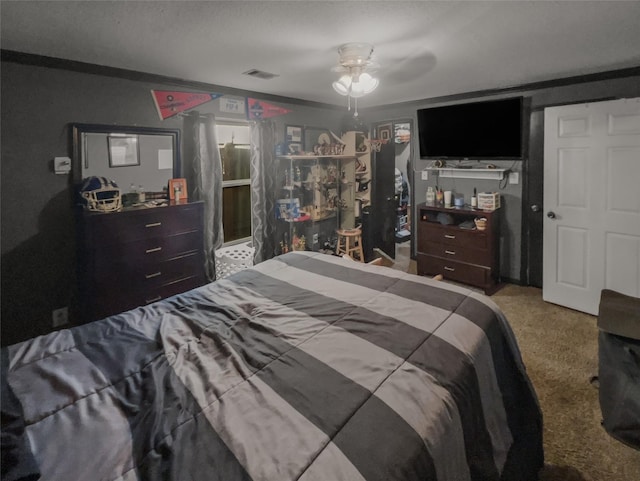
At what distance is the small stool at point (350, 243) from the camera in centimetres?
473

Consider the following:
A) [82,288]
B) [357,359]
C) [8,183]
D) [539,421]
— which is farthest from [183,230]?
[539,421]

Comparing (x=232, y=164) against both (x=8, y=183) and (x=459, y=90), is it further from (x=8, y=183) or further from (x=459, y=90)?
(x=459, y=90)

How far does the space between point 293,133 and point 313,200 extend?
895 mm

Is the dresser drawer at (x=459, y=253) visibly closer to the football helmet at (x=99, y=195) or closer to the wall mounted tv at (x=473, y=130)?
the wall mounted tv at (x=473, y=130)

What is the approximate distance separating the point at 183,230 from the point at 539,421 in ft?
9.09

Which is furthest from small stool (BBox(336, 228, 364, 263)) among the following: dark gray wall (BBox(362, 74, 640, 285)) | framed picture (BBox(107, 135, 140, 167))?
framed picture (BBox(107, 135, 140, 167))

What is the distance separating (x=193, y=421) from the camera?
40.2 inches

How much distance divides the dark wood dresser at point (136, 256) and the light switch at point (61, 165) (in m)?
0.39

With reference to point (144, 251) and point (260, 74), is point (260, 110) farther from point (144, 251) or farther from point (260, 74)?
point (144, 251)

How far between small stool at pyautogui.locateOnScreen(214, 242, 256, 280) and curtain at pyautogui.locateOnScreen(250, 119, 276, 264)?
0.55 feet

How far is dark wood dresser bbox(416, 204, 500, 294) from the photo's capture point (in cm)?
391

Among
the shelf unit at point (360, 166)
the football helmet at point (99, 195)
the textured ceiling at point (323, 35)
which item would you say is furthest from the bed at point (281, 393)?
the shelf unit at point (360, 166)

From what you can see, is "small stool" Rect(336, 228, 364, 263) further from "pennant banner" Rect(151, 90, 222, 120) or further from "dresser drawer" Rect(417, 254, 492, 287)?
"pennant banner" Rect(151, 90, 222, 120)

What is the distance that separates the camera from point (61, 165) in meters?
2.73
